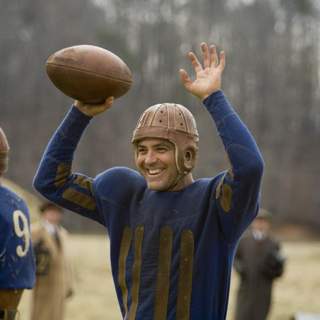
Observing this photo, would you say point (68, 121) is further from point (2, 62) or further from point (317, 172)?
point (317, 172)

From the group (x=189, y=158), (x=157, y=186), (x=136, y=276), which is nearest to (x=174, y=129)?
(x=189, y=158)

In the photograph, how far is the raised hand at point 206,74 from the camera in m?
3.40

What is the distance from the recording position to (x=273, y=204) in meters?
48.1

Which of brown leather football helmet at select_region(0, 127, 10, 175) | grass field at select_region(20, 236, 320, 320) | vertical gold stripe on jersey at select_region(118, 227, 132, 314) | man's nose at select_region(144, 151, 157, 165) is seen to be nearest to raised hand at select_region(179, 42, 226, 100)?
man's nose at select_region(144, 151, 157, 165)

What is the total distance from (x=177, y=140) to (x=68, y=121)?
1.81 feet

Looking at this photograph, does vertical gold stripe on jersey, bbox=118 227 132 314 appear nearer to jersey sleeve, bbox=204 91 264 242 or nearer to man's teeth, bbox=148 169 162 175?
man's teeth, bbox=148 169 162 175

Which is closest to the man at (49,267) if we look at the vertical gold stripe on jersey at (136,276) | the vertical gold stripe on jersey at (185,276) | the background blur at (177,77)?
the vertical gold stripe on jersey at (136,276)

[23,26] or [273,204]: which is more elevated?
[23,26]

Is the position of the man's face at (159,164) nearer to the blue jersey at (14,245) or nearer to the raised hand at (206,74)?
the raised hand at (206,74)

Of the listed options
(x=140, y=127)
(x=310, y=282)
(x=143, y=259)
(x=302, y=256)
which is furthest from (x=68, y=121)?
(x=302, y=256)

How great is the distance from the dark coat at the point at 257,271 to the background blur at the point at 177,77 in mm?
32387

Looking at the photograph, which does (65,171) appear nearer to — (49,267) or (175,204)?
(175,204)

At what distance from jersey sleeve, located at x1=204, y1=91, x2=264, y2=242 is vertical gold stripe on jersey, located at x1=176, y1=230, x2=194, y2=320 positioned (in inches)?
6.6

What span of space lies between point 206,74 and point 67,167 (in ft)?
2.66
